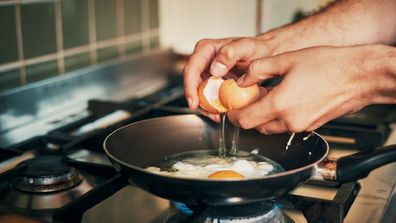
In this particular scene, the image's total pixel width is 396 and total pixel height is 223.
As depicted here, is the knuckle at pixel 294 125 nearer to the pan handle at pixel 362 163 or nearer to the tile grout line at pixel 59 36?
the pan handle at pixel 362 163

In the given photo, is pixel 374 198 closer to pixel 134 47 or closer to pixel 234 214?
pixel 234 214

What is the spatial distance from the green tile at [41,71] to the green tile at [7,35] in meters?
0.06

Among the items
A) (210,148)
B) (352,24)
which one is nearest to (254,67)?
(210,148)

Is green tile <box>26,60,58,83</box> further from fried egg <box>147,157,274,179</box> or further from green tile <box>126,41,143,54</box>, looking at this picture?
fried egg <box>147,157,274,179</box>

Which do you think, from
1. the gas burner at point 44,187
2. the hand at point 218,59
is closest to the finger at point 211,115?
the hand at point 218,59

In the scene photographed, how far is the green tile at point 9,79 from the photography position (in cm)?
114

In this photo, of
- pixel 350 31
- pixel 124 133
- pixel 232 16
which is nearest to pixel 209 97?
pixel 124 133

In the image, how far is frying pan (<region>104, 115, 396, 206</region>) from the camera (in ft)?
2.09

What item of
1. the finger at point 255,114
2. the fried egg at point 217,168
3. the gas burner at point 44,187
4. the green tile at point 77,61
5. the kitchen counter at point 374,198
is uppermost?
the finger at point 255,114

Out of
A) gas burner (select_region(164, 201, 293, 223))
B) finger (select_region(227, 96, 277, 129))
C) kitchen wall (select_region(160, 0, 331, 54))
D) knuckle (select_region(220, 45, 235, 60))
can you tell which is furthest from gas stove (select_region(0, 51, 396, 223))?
kitchen wall (select_region(160, 0, 331, 54))

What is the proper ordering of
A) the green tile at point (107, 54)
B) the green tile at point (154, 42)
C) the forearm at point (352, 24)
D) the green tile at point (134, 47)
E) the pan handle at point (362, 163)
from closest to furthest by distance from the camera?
the pan handle at point (362, 163) → the forearm at point (352, 24) → the green tile at point (107, 54) → the green tile at point (134, 47) → the green tile at point (154, 42)

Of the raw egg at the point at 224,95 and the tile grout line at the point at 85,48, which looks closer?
the raw egg at the point at 224,95

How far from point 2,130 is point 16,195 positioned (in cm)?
30

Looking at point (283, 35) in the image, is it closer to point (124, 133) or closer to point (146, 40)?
point (124, 133)
